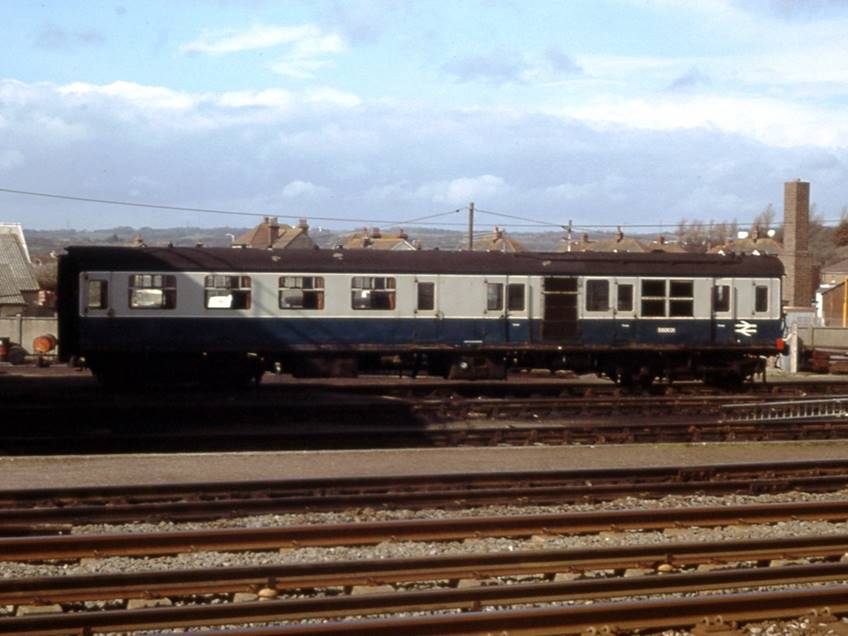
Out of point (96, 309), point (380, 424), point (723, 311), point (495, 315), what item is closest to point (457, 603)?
point (380, 424)

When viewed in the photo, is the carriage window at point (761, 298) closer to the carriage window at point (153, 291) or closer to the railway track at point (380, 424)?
the railway track at point (380, 424)

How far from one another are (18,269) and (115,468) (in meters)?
44.2

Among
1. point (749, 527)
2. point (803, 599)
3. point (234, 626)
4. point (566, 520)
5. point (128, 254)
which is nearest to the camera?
point (234, 626)

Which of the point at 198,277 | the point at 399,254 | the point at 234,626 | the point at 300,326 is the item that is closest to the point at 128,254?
the point at 198,277

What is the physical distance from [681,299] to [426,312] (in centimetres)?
609

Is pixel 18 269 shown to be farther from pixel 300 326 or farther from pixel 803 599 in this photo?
pixel 803 599

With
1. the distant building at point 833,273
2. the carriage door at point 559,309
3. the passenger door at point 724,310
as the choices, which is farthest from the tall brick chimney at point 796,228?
the carriage door at point 559,309

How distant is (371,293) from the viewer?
24.3m

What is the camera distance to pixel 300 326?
24.1 meters

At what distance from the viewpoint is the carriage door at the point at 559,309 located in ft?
82.3

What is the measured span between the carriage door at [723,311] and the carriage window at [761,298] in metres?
0.63

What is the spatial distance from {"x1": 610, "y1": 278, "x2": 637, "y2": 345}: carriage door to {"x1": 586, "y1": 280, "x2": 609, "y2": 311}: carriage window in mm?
184

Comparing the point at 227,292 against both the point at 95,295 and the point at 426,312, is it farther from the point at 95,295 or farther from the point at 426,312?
the point at 426,312

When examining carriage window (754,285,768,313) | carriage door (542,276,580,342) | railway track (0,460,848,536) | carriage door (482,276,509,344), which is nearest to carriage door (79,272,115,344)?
carriage door (482,276,509,344)
